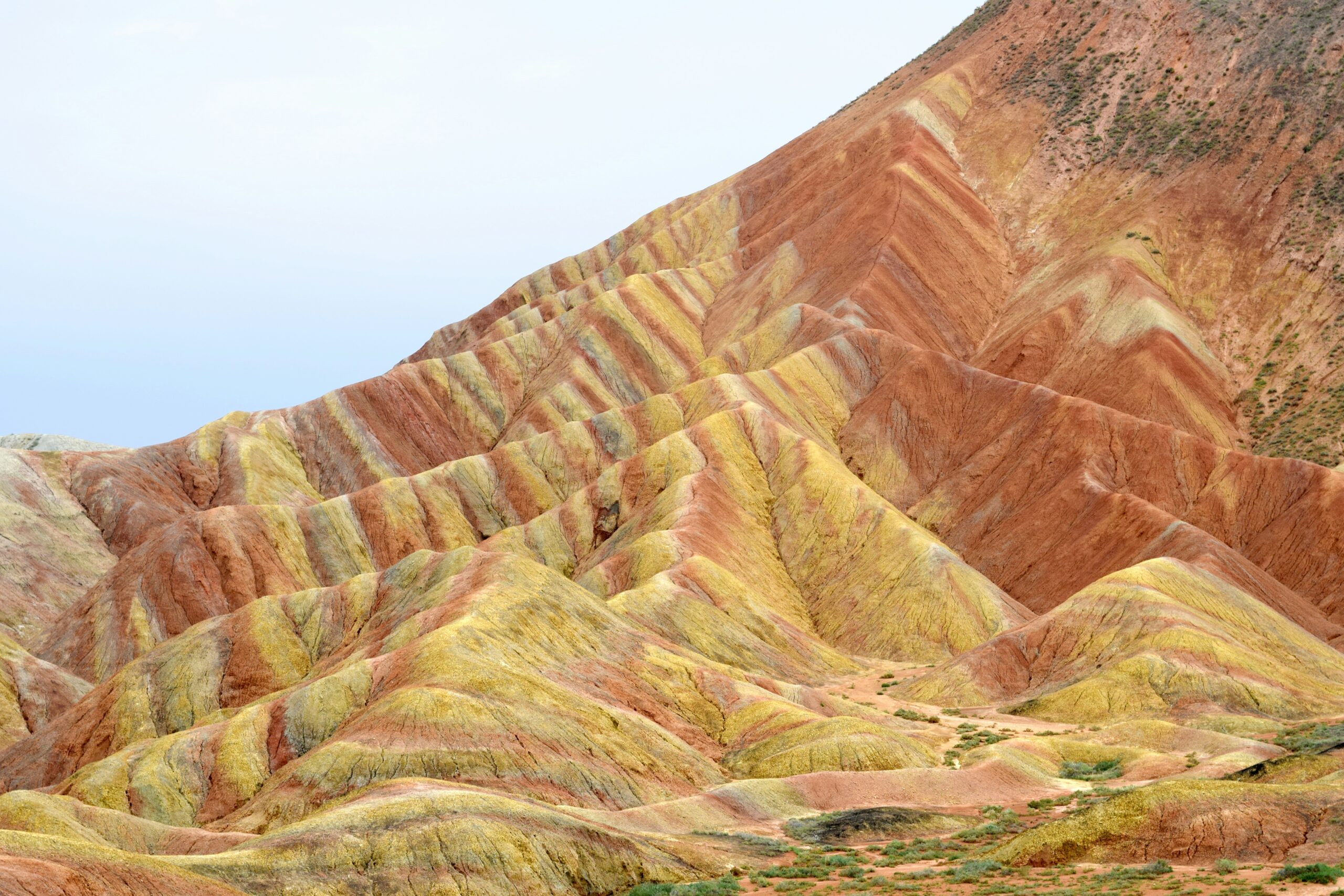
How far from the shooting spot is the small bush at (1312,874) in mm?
30953

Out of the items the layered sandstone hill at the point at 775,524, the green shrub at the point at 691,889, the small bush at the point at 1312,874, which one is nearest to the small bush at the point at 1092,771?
the layered sandstone hill at the point at 775,524

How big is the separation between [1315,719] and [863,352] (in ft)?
185

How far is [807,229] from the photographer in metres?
136

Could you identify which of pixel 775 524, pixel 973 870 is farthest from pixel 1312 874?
pixel 775 524

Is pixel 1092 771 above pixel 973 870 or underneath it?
underneath

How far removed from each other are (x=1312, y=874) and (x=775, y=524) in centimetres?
6386

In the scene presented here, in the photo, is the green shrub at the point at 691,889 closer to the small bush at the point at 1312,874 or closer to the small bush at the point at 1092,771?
the small bush at the point at 1312,874

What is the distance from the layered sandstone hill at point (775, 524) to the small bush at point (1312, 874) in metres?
3.76

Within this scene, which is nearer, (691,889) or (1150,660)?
(691,889)

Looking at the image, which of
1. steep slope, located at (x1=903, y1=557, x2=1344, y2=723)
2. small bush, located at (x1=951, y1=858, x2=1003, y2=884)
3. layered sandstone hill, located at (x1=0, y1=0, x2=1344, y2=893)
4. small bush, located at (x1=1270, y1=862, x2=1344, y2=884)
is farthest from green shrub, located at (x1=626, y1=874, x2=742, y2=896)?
steep slope, located at (x1=903, y1=557, x2=1344, y2=723)

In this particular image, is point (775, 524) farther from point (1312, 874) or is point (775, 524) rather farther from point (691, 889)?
point (1312, 874)

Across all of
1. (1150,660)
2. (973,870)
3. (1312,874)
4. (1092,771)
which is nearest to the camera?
(1312,874)

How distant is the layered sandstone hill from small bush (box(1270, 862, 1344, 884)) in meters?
3.76

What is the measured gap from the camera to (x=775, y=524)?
3723 inches
